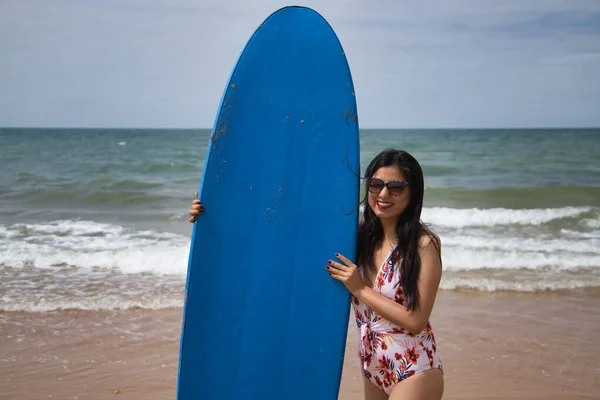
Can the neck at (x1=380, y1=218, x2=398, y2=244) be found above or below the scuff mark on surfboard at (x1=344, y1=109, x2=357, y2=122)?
below

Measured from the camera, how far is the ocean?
18.9ft

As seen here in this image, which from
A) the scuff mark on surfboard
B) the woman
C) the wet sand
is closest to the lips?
the woman

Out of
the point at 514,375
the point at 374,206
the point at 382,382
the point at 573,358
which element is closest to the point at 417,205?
the point at 374,206

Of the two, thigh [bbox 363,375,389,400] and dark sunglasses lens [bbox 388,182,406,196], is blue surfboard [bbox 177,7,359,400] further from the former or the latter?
dark sunglasses lens [bbox 388,182,406,196]

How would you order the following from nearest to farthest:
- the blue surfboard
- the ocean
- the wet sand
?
the blue surfboard → the wet sand → the ocean

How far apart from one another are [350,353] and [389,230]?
2.20 m

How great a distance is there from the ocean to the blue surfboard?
106 inches

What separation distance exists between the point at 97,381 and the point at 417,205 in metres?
2.53

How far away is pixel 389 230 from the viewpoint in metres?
2.11

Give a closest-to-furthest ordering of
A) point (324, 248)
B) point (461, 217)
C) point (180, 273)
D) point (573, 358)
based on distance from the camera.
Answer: point (324, 248) < point (573, 358) < point (180, 273) < point (461, 217)

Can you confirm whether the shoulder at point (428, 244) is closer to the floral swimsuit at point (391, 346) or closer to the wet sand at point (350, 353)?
the floral swimsuit at point (391, 346)

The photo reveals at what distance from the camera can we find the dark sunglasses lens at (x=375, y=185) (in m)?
2.03

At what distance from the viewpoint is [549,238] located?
876 cm

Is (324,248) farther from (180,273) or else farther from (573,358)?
(180,273)
